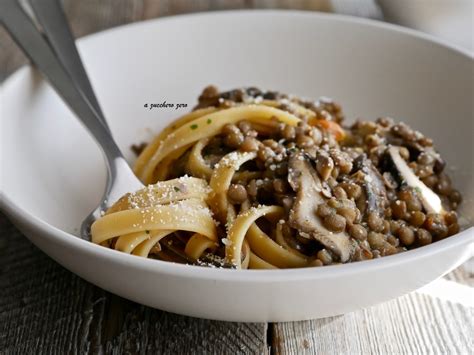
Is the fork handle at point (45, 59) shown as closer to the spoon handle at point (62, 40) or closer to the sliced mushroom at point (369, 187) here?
the spoon handle at point (62, 40)

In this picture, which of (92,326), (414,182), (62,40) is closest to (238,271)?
(92,326)

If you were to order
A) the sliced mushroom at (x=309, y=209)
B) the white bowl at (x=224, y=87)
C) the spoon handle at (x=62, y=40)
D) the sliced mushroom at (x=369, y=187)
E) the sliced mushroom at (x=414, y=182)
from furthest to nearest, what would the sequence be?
the spoon handle at (x=62, y=40)
the sliced mushroom at (x=414, y=182)
the sliced mushroom at (x=369, y=187)
the sliced mushroom at (x=309, y=209)
the white bowl at (x=224, y=87)

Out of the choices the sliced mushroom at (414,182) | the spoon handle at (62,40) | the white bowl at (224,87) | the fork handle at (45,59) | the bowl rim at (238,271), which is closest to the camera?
the bowl rim at (238,271)

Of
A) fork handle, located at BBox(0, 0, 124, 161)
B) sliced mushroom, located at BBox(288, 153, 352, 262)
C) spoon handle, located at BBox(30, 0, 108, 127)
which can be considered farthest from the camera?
spoon handle, located at BBox(30, 0, 108, 127)

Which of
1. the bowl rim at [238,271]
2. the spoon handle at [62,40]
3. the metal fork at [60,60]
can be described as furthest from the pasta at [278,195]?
the spoon handle at [62,40]

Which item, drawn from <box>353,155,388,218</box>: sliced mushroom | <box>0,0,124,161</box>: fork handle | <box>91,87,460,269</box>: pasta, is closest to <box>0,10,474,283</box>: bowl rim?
<box>91,87,460,269</box>: pasta

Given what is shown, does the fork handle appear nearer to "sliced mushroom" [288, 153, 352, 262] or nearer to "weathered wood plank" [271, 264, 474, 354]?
"sliced mushroom" [288, 153, 352, 262]

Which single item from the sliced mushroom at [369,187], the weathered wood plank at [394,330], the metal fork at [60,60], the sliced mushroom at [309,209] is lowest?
the weathered wood plank at [394,330]
